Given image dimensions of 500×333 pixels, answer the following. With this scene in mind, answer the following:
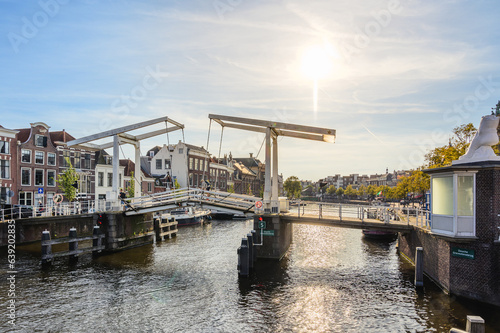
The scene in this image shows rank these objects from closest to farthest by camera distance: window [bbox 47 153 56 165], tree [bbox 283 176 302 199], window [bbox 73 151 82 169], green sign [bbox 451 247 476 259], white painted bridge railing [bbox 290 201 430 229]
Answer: green sign [bbox 451 247 476 259] < white painted bridge railing [bbox 290 201 430 229] < window [bbox 47 153 56 165] < window [bbox 73 151 82 169] < tree [bbox 283 176 302 199]

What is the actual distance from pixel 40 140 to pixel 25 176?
3.70 meters

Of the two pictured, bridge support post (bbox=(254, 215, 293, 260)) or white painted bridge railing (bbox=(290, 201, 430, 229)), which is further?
bridge support post (bbox=(254, 215, 293, 260))

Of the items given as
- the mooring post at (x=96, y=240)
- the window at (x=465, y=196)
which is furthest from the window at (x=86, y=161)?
the window at (x=465, y=196)

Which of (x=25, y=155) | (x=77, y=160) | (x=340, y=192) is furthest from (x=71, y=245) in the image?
(x=340, y=192)

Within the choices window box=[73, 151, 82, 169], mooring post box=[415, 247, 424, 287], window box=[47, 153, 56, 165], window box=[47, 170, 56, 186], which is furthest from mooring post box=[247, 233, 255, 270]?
window box=[73, 151, 82, 169]

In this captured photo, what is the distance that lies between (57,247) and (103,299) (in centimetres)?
1316

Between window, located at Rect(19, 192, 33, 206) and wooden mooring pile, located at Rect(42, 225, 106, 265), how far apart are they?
14035 millimetres

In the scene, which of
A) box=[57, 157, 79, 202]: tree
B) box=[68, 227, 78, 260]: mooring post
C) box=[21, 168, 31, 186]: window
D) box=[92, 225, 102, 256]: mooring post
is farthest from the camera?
box=[57, 157, 79, 202]: tree

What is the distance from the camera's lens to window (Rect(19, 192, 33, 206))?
3185 cm

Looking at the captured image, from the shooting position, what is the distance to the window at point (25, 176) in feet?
105

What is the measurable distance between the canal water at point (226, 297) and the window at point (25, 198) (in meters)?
12.0

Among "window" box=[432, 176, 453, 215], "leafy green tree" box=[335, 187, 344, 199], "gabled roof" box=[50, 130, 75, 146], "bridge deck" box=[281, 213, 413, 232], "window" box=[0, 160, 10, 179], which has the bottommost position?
"leafy green tree" box=[335, 187, 344, 199]

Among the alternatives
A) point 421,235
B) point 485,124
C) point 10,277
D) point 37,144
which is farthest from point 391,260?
point 37,144

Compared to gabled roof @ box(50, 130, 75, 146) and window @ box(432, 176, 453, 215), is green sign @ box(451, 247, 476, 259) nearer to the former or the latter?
window @ box(432, 176, 453, 215)
